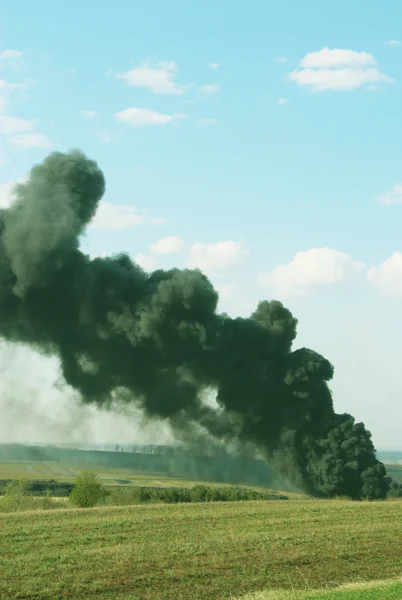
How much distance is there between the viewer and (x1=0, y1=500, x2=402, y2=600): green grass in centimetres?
1855

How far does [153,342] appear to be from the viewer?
183 feet

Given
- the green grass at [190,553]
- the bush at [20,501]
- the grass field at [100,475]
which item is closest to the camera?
the green grass at [190,553]

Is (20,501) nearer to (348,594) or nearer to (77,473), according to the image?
(77,473)

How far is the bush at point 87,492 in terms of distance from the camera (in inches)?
1889

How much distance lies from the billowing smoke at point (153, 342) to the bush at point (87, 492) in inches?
318

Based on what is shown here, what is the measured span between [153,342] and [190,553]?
32458mm

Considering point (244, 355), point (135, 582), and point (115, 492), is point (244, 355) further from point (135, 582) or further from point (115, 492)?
point (135, 582)

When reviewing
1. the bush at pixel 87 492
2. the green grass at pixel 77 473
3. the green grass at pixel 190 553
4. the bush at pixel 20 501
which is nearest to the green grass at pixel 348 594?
the green grass at pixel 190 553

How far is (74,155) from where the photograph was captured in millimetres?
57406

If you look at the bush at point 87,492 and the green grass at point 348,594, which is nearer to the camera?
the green grass at point 348,594

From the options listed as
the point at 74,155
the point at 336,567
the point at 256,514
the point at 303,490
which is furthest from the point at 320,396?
the point at 336,567

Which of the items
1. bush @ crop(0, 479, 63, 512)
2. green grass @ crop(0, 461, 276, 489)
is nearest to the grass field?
green grass @ crop(0, 461, 276, 489)

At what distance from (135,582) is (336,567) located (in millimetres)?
6684

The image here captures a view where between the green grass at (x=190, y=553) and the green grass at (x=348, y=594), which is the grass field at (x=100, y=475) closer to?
the green grass at (x=190, y=553)
